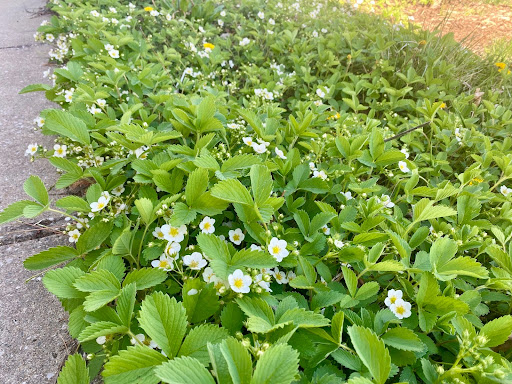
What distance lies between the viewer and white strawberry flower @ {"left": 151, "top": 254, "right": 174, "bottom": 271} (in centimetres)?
110

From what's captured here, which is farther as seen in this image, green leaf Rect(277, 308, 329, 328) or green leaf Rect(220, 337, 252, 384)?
green leaf Rect(277, 308, 329, 328)

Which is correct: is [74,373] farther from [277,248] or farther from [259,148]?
[259,148]

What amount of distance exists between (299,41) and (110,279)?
2598 mm

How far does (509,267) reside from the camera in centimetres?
123

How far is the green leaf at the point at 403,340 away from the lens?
923mm

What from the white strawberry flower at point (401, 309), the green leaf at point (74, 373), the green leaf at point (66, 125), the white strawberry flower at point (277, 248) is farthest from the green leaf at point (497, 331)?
the green leaf at point (66, 125)

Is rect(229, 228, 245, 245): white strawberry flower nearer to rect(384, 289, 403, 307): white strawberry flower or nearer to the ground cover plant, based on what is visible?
the ground cover plant

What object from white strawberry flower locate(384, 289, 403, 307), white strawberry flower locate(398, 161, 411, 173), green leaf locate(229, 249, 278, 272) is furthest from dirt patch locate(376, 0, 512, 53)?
green leaf locate(229, 249, 278, 272)

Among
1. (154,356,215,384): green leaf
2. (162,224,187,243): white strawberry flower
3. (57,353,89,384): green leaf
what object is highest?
(154,356,215,384): green leaf

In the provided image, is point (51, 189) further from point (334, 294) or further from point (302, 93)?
point (302, 93)

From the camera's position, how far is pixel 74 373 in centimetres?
88

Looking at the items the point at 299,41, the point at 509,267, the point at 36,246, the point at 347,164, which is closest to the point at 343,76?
the point at 299,41

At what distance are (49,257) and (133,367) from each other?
55 cm

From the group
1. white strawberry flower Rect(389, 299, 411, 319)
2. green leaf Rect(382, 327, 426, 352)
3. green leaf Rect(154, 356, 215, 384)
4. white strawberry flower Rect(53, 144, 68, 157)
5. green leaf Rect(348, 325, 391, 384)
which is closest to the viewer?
green leaf Rect(154, 356, 215, 384)
